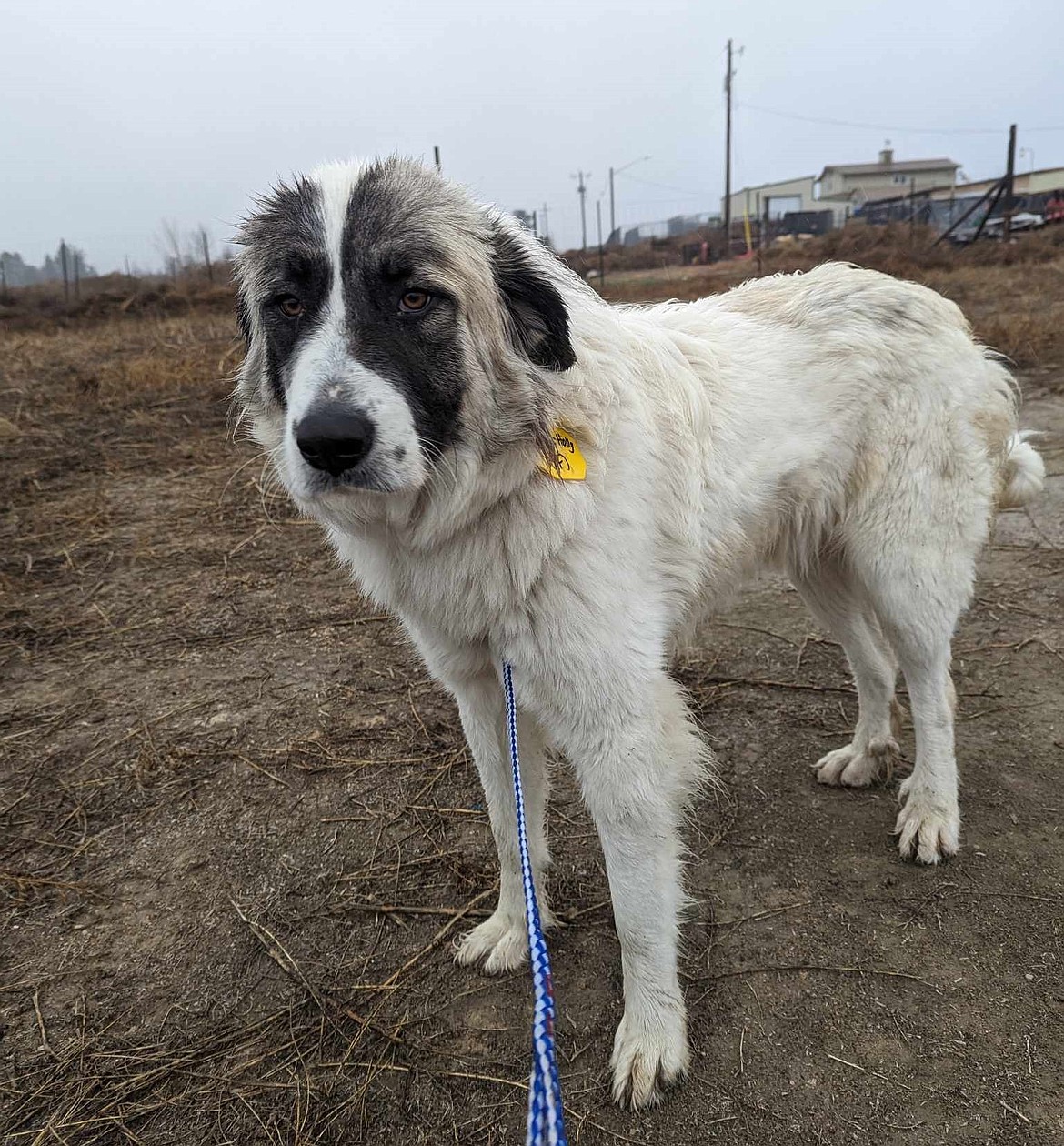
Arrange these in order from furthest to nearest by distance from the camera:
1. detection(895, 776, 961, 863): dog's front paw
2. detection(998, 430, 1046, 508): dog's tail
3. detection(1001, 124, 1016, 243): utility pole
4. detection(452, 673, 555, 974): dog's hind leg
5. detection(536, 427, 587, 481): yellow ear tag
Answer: detection(1001, 124, 1016, 243): utility pole
detection(998, 430, 1046, 508): dog's tail
detection(895, 776, 961, 863): dog's front paw
detection(452, 673, 555, 974): dog's hind leg
detection(536, 427, 587, 481): yellow ear tag

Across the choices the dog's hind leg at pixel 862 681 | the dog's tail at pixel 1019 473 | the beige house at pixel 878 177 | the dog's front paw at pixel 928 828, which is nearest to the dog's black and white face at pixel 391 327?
the dog's hind leg at pixel 862 681

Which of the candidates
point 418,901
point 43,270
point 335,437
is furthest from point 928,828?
point 43,270

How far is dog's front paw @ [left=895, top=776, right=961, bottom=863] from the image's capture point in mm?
2672

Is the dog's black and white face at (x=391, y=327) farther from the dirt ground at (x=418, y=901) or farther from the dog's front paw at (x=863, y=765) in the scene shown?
the dog's front paw at (x=863, y=765)

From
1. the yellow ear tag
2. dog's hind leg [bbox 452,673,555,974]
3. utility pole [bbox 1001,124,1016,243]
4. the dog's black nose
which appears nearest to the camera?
the dog's black nose

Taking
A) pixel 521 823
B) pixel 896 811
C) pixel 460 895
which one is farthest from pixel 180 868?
pixel 896 811

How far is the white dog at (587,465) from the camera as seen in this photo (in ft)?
6.03

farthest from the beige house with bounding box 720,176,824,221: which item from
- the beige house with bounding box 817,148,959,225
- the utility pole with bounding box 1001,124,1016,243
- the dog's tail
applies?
the dog's tail

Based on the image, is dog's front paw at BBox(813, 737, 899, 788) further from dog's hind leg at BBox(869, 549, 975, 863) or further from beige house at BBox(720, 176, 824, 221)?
beige house at BBox(720, 176, 824, 221)

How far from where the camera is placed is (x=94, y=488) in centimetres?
647

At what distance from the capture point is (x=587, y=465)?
79.5 inches

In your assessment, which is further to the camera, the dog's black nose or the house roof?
the house roof

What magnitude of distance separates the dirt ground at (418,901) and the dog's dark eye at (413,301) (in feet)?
6.33

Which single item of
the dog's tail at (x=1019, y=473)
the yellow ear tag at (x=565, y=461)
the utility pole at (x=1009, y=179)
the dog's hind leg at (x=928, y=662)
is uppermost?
the utility pole at (x=1009, y=179)
